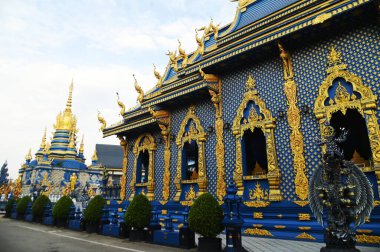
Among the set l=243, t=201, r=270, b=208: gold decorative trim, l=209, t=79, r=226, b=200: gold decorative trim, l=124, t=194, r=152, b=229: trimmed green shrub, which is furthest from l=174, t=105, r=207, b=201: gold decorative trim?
l=124, t=194, r=152, b=229: trimmed green shrub

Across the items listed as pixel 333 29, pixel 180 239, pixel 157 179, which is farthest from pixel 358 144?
pixel 157 179

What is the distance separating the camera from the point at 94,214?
10.5m

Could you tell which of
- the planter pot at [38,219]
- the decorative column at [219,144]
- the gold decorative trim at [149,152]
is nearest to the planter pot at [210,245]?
the decorative column at [219,144]

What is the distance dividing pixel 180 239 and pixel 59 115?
40530mm

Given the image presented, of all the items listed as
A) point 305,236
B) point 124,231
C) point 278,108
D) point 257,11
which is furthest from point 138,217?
point 257,11

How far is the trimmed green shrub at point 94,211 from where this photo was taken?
34.4ft

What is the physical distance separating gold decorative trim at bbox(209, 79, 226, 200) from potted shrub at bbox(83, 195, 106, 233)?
471 centimetres

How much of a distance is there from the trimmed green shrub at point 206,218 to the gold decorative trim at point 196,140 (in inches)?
147

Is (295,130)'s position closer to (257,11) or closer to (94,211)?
(257,11)

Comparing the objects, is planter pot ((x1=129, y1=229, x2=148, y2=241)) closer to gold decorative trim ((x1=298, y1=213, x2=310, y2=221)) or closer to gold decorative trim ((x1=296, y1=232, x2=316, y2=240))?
gold decorative trim ((x1=296, y1=232, x2=316, y2=240))

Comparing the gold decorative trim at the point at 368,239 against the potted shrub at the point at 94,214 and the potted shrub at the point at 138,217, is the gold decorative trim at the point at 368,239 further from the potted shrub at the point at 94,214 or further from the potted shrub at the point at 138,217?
the potted shrub at the point at 94,214

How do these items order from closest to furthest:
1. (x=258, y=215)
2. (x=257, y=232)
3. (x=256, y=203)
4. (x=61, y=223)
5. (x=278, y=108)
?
(x=257, y=232) < (x=258, y=215) < (x=256, y=203) < (x=278, y=108) < (x=61, y=223)

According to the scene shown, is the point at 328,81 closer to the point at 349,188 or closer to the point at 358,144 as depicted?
the point at 358,144

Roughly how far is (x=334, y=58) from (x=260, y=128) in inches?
121
